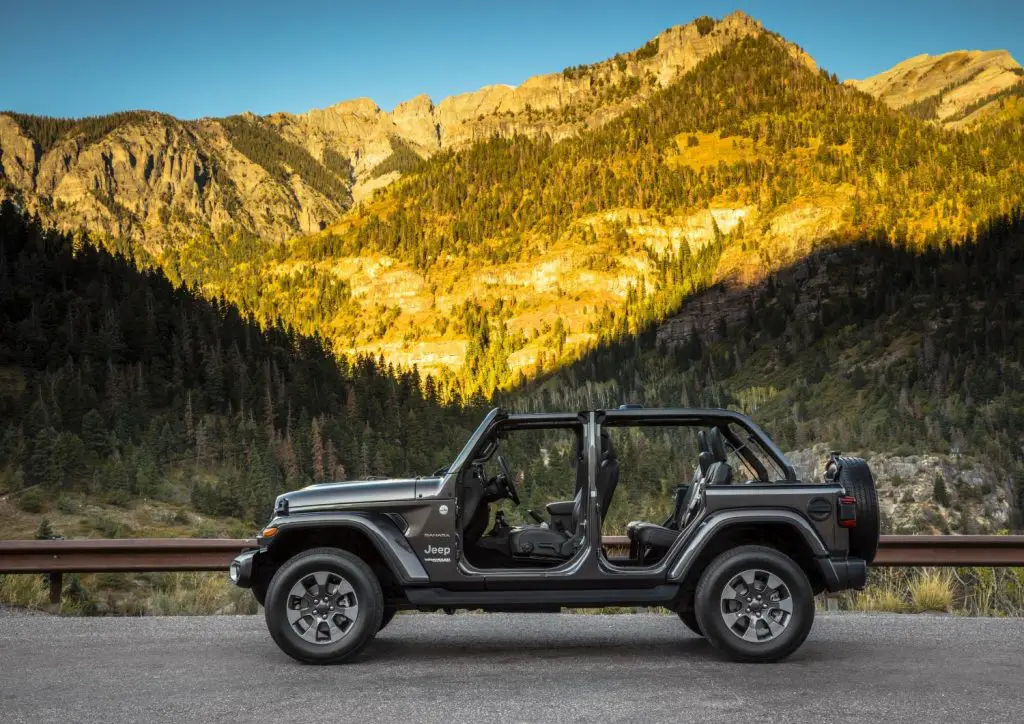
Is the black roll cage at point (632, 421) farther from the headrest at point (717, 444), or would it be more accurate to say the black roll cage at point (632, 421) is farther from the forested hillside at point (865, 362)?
the forested hillside at point (865, 362)

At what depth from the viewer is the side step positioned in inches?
280

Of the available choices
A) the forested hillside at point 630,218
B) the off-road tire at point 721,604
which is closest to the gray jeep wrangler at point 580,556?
the off-road tire at point 721,604

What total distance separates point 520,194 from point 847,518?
177 meters

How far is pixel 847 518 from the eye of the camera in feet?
23.5

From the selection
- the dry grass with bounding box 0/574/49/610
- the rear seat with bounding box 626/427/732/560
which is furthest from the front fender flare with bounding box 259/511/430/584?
the dry grass with bounding box 0/574/49/610

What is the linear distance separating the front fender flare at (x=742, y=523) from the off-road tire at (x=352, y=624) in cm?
218

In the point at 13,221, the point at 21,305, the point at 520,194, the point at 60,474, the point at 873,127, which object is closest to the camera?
the point at 60,474

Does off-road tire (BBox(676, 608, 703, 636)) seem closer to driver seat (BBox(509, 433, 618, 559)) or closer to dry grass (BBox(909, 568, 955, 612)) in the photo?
driver seat (BBox(509, 433, 618, 559))

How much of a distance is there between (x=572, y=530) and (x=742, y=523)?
1.31 m

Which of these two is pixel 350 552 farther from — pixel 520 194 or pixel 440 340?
pixel 520 194

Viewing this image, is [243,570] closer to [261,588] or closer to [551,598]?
[261,588]

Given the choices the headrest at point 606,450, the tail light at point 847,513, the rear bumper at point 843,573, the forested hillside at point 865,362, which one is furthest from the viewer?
the forested hillside at point 865,362

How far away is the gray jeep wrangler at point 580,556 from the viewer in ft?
23.4

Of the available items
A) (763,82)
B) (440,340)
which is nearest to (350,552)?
(440,340)
